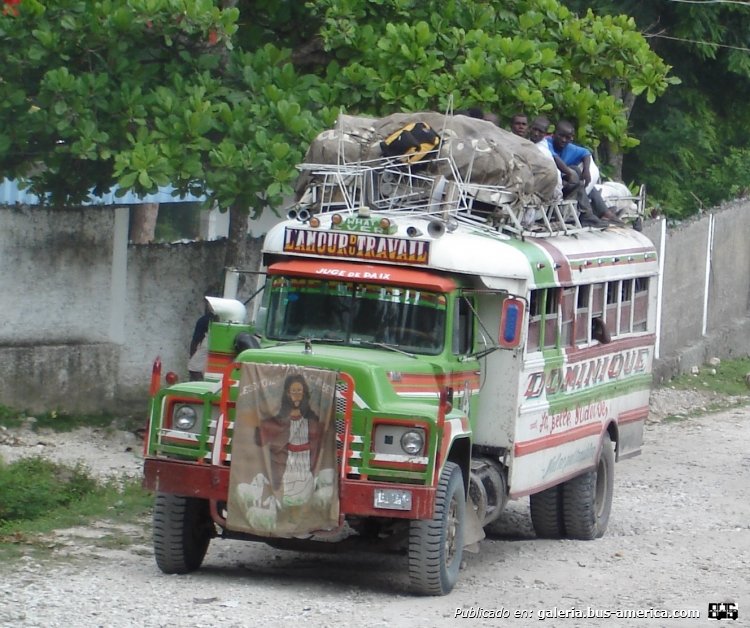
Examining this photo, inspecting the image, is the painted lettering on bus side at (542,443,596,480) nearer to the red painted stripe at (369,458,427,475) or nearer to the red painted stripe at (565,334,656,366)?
the red painted stripe at (565,334,656,366)

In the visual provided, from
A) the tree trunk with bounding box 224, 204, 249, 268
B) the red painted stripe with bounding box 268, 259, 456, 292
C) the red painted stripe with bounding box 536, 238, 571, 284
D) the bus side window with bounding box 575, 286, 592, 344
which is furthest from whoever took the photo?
the tree trunk with bounding box 224, 204, 249, 268

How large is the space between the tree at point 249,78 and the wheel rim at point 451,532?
15.1ft

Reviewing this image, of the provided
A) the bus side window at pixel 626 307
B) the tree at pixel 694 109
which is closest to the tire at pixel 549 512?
the bus side window at pixel 626 307

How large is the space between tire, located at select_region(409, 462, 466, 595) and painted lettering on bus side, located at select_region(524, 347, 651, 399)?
138 cm

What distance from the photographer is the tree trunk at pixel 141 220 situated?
1659 cm

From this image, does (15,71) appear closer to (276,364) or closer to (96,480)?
(96,480)

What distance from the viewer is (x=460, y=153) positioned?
428 inches

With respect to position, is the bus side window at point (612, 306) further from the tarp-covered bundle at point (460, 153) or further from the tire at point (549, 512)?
the tire at point (549, 512)

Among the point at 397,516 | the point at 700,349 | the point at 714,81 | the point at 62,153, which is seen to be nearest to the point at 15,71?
the point at 62,153

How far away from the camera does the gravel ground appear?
8562mm

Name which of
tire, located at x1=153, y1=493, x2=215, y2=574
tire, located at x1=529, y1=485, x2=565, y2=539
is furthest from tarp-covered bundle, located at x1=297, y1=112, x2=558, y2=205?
tire, located at x1=153, y1=493, x2=215, y2=574

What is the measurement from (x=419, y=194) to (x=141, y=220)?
22.6 feet

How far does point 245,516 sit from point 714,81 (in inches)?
711

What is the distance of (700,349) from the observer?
22.8 meters
